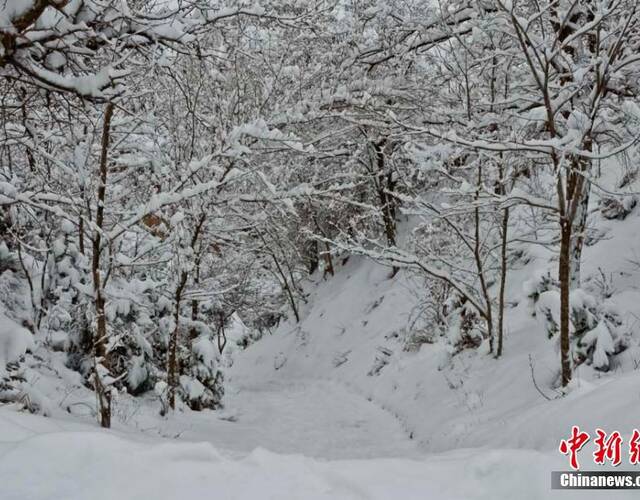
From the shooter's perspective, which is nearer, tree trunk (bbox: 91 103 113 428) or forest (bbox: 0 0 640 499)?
forest (bbox: 0 0 640 499)

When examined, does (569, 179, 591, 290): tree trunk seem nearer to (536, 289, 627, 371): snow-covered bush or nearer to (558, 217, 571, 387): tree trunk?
(536, 289, 627, 371): snow-covered bush

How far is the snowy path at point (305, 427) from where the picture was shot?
22.8 ft

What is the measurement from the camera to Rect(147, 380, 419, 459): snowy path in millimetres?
6949

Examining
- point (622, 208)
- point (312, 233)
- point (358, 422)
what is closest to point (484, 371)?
point (358, 422)

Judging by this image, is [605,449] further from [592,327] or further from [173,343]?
[173,343]

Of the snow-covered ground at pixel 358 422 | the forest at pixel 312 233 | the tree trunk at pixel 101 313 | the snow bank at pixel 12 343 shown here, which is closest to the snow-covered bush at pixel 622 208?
the forest at pixel 312 233

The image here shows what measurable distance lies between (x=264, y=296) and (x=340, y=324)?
5.27 m

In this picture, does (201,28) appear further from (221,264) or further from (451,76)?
(221,264)

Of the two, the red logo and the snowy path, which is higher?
the red logo

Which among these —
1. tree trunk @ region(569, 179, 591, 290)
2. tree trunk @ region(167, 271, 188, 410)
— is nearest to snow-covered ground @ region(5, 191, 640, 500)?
tree trunk @ region(167, 271, 188, 410)

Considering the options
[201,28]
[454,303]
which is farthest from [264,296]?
[201,28]

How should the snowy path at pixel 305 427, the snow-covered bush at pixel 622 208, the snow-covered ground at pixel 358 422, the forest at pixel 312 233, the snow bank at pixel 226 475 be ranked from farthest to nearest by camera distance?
the snow-covered bush at pixel 622 208
the snowy path at pixel 305 427
the forest at pixel 312 233
the snow-covered ground at pixel 358 422
the snow bank at pixel 226 475

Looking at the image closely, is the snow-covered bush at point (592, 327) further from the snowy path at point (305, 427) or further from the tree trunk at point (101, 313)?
the tree trunk at point (101, 313)

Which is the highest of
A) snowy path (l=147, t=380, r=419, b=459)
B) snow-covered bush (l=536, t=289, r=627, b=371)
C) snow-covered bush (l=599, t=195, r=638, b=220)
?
snow-covered bush (l=599, t=195, r=638, b=220)
